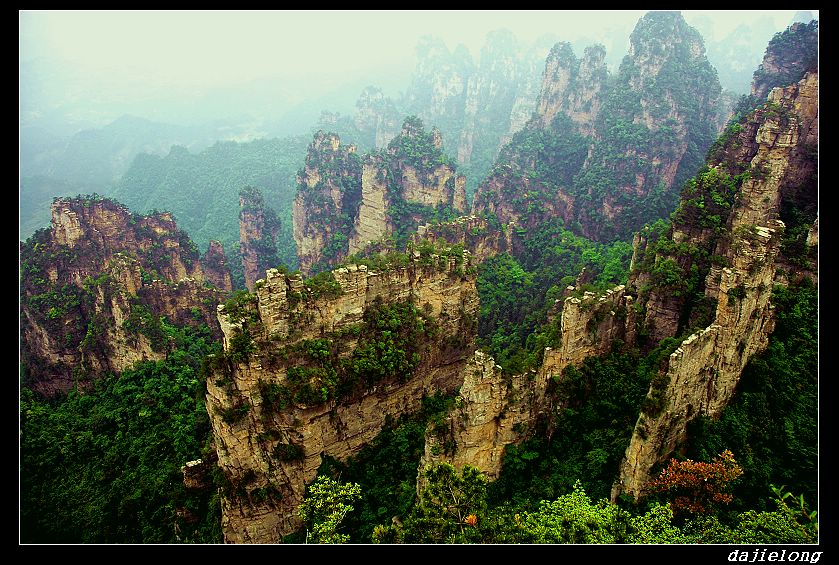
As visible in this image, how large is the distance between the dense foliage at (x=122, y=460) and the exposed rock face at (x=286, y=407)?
159 centimetres

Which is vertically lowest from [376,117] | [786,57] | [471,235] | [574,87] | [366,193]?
[471,235]

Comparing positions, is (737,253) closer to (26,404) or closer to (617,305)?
(617,305)

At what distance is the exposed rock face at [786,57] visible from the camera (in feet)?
117

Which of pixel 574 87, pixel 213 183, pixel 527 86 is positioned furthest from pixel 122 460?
pixel 527 86

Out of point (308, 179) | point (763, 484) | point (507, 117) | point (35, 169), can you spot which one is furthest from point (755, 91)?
point (35, 169)

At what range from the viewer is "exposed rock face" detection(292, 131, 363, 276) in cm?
5203

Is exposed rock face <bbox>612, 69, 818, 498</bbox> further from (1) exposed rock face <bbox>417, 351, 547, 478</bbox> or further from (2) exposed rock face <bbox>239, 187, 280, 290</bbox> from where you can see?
(2) exposed rock face <bbox>239, 187, 280, 290</bbox>

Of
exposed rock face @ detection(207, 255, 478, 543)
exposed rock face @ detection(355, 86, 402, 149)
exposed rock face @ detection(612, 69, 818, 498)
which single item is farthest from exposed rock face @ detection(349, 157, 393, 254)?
exposed rock face @ detection(355, 86, 402, 149)

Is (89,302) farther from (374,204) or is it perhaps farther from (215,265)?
(374,204)

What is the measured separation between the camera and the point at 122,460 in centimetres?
2277

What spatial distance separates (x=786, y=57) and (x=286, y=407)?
3839 centimetres

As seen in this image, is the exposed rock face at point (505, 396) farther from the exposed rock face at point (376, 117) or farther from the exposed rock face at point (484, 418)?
the exposed rock face at point (376, 117)

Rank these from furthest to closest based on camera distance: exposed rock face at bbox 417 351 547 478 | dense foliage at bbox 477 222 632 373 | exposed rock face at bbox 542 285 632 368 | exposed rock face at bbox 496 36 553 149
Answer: exposed rock face at bbox 496 36 553 149 → dense foliage at bbox 477 222 632 373 → exposed rock face at bbox 542 285 632 368 → exposed rock face at bbox 417 351 547 478

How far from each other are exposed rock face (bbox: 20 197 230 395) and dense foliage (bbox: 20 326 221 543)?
1790 millimetres
